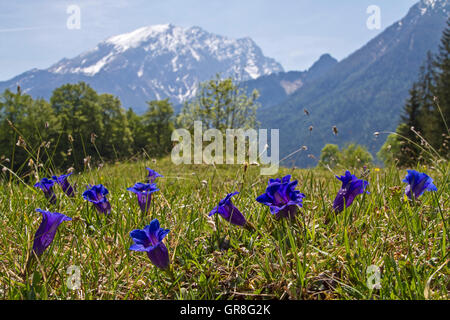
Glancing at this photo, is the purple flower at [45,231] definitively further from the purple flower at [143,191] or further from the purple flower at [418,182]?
the purple flower at [418,182]

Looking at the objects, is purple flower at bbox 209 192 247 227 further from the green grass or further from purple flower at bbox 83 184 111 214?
purple flower at bbox 83 184 111 214

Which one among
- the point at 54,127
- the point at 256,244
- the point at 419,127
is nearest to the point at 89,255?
the point at 256,244

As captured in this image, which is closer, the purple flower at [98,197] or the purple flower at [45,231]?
the purple flower at [45,231]

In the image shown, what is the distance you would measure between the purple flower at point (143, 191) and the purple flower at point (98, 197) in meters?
0.29

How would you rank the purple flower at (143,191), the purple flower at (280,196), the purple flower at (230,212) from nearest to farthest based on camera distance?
the purple flower at (280,196)
the purple flower at (230,212)
the purple flower at (143,191)

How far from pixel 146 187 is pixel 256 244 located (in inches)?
41.0

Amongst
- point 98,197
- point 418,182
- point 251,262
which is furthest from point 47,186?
point 418,182

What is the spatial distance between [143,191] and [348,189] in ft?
5.61

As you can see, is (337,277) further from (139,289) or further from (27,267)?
(27,267)

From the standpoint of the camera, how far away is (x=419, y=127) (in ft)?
160

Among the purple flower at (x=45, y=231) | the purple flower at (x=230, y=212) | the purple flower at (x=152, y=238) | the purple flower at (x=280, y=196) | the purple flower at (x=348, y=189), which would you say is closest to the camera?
the purple flower at (x=152, y=238)

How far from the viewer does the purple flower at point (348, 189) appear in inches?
104

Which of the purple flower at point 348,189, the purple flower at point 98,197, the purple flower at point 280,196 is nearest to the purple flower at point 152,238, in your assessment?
the purple flower at point 280,196

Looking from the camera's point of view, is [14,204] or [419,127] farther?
[419,127]
